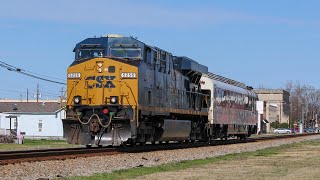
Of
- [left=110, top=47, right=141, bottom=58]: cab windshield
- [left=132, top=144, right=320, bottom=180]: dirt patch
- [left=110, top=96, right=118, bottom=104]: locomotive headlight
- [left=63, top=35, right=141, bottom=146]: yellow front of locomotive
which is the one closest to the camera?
[left=132, top=144, right=320, bottom=180]: dirt patch

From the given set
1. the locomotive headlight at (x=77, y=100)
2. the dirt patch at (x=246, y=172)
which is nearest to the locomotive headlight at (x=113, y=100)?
the locomotive headlight at (x=77, y=100)

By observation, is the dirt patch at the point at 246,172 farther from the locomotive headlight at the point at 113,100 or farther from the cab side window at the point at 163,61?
the cab side window at the point at 163,61

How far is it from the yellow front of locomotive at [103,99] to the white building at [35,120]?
48.8 metres

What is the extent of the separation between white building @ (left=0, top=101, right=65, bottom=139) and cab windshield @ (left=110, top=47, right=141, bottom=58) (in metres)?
48.9

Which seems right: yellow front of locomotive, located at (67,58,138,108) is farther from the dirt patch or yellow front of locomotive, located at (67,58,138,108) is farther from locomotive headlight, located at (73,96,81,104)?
the dirt patch

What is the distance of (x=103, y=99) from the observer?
24391 mm

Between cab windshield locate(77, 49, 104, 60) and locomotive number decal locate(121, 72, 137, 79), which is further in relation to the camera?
cab windshield locate(77, 49, 104, 60)

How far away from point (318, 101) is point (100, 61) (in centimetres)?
17499

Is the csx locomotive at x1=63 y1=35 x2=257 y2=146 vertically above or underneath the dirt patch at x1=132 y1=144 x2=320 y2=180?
above

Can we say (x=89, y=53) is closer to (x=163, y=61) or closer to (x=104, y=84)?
(x=104, y=84)

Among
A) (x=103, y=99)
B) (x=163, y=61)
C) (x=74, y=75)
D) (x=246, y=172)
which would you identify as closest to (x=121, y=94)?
(x=103, y=99)

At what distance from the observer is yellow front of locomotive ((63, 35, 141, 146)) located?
78.5 ft

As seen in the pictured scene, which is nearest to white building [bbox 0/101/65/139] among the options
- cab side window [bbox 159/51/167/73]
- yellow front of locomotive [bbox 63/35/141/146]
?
cab side window [bbox 159/51/167/73]

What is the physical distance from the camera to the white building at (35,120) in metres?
73.7
